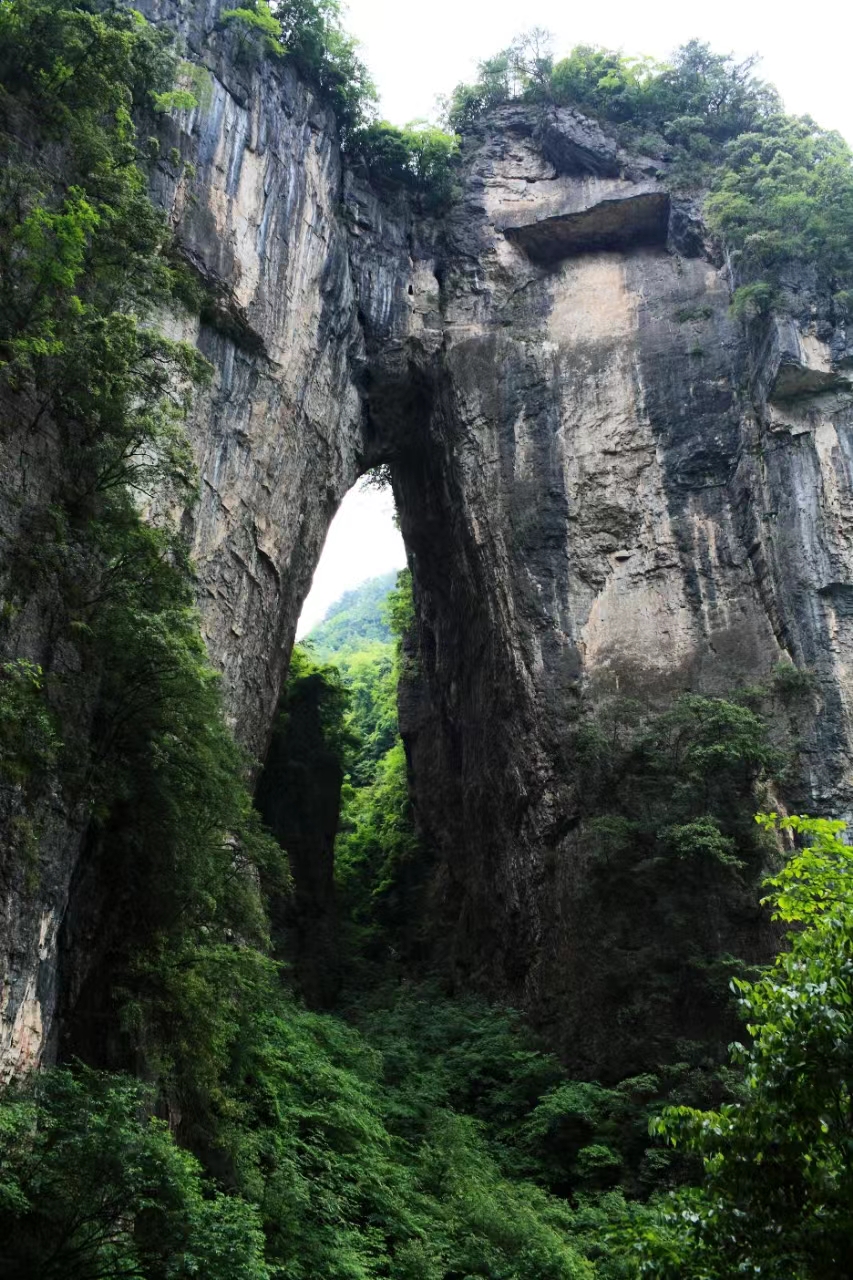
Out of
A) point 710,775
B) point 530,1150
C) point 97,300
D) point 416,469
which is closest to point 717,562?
point 710,775

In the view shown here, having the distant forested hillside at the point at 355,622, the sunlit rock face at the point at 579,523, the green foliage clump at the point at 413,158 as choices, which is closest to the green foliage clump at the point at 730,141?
the sunlit rock face at the point at 579,523

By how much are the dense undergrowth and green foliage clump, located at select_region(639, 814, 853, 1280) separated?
18 mm

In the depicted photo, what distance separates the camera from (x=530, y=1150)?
592 inches

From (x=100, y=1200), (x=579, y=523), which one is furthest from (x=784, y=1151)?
(x=579, y=523)

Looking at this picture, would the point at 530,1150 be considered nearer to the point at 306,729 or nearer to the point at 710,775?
the point at 710,775

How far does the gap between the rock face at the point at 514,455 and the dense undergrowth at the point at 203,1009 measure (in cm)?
202

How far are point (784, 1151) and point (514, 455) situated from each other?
1826 centimetres

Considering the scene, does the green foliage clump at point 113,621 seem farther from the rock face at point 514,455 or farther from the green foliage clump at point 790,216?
the green foliage clump at point 790,216

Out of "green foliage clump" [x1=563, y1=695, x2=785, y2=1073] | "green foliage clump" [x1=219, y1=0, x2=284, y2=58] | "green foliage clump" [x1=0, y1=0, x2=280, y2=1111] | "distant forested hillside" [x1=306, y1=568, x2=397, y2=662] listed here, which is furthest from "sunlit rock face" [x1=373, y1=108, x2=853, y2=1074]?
"distant forested hillside" [x1=306, y1=568, x2=397, y2=662]

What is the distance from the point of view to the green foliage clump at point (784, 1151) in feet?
18.0

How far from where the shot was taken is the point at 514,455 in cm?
2288

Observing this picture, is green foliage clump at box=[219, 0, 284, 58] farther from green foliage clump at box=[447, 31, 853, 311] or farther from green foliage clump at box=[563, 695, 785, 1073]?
green foliage clump at box=[563, 695, 785, 1073]

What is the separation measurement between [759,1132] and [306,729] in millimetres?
19107

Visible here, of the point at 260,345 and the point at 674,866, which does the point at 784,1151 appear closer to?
the point at 674,866
